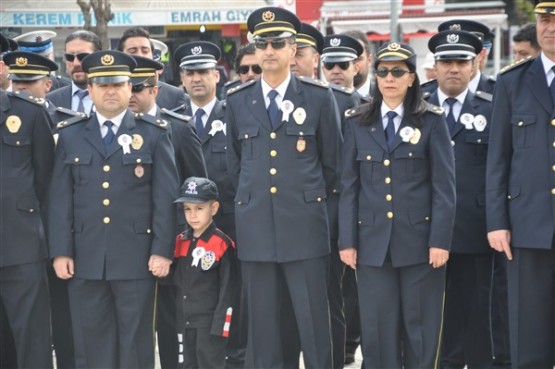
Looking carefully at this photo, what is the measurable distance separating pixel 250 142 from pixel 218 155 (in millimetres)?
1239

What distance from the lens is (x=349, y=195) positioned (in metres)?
6.43

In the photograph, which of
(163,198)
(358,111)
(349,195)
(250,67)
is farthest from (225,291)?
(250,67)

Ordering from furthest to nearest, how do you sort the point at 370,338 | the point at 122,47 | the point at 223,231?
the point at 122,47, the point at 223,231, the point at 370,338

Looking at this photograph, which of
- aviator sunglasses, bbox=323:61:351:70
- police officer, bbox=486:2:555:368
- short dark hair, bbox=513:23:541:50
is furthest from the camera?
short dark hair, bbox=513:23:541:50

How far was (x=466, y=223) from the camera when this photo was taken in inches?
277

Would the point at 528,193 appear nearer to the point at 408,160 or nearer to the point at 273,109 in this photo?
the point at 408,160

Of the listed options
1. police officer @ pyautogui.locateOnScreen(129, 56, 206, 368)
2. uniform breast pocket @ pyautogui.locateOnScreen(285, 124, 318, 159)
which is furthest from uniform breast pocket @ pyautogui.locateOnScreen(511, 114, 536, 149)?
police officer @ pyautogui.locateOnScreen(129, 56, 206, 368)

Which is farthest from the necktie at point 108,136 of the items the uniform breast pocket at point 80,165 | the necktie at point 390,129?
the necktie at point 390,129

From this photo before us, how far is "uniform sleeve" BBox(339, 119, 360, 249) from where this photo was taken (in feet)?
21.0

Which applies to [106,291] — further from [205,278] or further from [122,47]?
[122,47]

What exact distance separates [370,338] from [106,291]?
5.62ft

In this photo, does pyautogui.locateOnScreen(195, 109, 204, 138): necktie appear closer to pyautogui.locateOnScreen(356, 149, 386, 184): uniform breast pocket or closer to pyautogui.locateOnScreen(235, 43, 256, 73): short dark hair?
pyautogui.locateOnScreen(235, 43, 256, 73): short dark hair

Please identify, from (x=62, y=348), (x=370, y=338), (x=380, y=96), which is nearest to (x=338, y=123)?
(x=380, y=96)

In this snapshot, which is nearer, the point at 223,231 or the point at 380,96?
the point at 380,96
